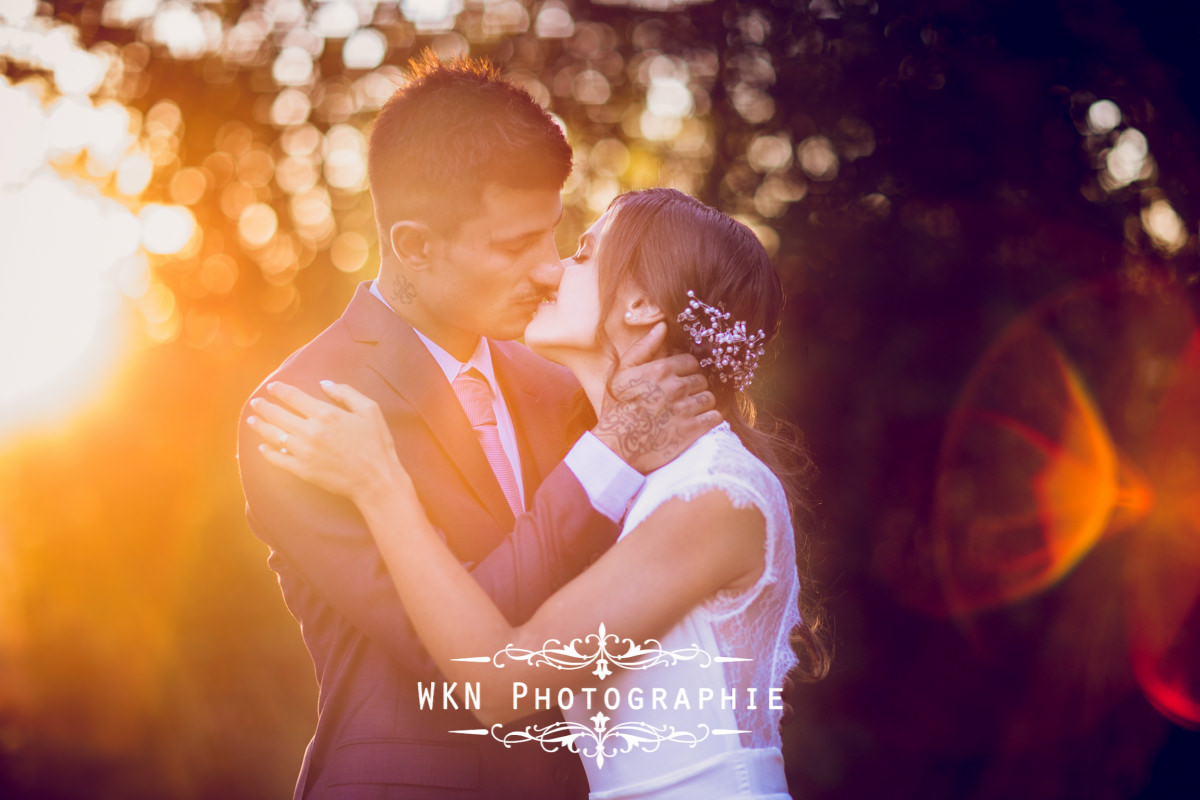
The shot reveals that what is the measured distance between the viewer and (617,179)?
16.6ft

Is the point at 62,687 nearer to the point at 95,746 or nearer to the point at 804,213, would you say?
the point at 95,746

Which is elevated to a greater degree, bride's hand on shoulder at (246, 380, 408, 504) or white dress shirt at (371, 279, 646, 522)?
bride's hand on shoulder at (246, 380, 408, 504)

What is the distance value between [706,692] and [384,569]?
92 cm

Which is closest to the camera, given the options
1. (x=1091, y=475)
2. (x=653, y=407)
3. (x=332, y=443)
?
(x=332, y=443)

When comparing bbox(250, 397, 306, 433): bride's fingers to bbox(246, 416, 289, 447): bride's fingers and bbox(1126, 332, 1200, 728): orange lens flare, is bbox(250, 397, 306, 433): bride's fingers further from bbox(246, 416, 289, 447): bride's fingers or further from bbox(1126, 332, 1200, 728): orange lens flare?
bbox(1126, 332, 1200, 728): orange lens flare

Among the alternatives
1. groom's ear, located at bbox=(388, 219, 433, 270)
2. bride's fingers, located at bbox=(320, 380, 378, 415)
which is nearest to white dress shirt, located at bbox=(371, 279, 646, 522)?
bride's fingers, located at bbox=(320, 380, 378, 415)

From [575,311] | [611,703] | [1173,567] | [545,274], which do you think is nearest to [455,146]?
[545,274]

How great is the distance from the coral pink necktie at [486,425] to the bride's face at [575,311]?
224 millimetres

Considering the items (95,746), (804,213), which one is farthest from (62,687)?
(804,213)

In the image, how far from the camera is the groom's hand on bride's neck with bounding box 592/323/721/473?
247cm

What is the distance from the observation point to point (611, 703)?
244 centimetres

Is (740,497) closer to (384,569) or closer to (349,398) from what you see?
(384,569)

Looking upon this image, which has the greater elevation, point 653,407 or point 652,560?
point 653,407

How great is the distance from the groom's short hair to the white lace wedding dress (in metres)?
1.07
